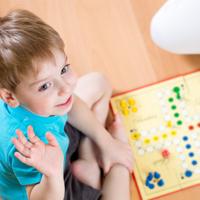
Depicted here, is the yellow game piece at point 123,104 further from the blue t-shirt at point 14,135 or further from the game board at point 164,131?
the blue t-shirt at point 14,135

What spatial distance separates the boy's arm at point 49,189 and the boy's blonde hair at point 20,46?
178 mm

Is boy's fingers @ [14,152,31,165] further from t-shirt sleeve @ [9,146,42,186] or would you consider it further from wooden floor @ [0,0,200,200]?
wooden floor @ [0,0,200,200]

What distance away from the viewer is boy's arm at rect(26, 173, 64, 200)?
2.33ft

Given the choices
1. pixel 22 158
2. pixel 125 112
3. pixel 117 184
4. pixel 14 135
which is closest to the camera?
pixel 22 158

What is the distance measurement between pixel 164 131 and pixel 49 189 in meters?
0.41

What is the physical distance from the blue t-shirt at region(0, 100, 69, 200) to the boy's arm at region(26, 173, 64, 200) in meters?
0.04

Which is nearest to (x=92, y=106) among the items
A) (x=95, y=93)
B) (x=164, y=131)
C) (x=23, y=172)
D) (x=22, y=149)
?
(x=95, y=93)

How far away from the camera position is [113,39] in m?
1.16

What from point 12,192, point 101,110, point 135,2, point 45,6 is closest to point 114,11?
point 135,2

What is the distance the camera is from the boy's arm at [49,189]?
0.71 meters

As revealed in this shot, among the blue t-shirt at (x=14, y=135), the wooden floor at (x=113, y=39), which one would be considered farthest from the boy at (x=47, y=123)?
the wooden floor at (x=113, y=39)

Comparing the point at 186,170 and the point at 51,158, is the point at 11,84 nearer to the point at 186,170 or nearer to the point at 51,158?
the point at 51,158

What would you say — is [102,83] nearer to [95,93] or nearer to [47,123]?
[95,93]

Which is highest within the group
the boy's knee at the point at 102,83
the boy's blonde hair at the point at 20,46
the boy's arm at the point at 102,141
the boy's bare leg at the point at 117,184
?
the boy's blonde hair at the point at 20,46
